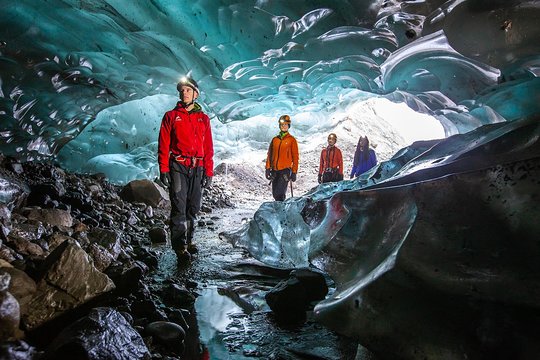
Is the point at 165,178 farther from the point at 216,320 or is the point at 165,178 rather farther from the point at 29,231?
the point at 216,320

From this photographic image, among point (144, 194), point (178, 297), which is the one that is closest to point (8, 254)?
point (178, 297)

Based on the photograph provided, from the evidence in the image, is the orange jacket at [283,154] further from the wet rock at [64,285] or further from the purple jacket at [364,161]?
the wet rock at [64,285]

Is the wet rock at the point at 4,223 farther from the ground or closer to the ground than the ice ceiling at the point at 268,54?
closer to the ground

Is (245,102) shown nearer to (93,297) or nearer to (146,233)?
(146,233)

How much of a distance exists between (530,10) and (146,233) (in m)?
5.65

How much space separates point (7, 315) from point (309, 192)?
376cm

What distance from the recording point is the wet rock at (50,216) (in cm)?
325

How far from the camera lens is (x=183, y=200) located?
12.6 feet

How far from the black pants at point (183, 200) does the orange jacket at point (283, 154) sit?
272cm

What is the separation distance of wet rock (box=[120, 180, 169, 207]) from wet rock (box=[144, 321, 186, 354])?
21.7 ft

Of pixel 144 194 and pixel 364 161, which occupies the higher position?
pixel 364 161

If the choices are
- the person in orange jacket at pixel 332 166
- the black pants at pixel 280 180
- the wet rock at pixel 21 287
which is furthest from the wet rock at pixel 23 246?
the person in orange jacket at pixel 332 166

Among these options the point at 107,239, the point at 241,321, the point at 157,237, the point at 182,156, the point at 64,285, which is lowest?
the point at 157,237

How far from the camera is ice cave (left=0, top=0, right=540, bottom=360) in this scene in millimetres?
1264
